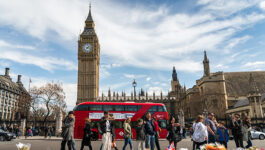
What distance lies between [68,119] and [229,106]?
51552 millimetres

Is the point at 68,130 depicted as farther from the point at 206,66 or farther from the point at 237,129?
the point at 206,66

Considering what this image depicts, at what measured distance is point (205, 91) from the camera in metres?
48.9

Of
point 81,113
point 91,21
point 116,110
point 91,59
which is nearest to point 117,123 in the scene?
point 116,110

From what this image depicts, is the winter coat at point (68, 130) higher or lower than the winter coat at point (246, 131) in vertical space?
higher

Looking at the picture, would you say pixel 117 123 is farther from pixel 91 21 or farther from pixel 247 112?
pixel 91 21

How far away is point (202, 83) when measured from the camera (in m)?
50.8

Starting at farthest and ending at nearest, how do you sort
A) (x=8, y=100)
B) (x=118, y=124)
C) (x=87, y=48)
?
1. (x=87, y=48)
2. (x=8, y=100)
3. (x=118, y=124)

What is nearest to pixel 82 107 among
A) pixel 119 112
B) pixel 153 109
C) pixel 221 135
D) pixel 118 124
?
pixel 119 112

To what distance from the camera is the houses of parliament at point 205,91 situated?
1545 inches

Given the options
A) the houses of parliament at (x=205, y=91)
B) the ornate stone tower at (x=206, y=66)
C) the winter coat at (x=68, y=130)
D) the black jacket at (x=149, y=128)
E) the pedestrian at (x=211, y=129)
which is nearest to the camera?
the winter coat at (x=68, y=130)

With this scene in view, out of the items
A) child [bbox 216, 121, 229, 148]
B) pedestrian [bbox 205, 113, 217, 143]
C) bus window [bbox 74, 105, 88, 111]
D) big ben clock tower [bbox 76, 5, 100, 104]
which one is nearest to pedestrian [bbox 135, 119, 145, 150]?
pedestrian [bbox 205, 113, 217, 143]

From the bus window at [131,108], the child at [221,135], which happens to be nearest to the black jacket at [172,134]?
the child at [221,135]

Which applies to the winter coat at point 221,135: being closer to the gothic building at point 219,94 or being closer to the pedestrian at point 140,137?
the pedestrian at point 140,137

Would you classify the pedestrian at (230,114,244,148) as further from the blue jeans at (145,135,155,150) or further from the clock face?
the clock face
